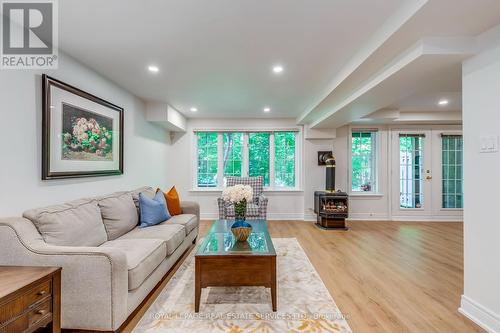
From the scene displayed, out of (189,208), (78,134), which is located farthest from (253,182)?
(78,134)

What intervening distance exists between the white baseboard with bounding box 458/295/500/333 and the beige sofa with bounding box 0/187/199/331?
2.67 metres

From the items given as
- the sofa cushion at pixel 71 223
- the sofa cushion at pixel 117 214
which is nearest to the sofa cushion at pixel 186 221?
the sofa cushion at pixel 117 214

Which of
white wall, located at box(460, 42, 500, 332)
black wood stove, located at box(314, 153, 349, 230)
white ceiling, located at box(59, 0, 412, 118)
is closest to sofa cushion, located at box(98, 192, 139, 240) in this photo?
white ceiling, located at box(59, 0, 412, 118)

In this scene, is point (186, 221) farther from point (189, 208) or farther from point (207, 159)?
point (207, 159)

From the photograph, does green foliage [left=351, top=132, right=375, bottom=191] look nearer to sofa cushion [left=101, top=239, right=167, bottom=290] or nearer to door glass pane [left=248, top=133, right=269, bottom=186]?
door glass pane [left=248, top=133, right=269, bottom=186]

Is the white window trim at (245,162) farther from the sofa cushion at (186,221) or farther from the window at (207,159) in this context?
the sofa cushion at (186,221)

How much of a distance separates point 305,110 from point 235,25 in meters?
2.95

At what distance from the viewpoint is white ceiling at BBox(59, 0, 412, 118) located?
1.66 m

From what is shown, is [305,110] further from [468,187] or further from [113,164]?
[113,164]

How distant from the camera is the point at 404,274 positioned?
107 inches

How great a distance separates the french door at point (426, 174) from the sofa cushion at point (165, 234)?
4899mm

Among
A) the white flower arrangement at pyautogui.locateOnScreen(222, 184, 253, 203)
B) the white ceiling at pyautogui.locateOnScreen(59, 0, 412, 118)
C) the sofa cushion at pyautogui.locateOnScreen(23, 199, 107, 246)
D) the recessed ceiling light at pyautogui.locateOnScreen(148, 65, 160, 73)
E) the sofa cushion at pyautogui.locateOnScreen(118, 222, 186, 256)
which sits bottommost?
the sofa cushion at pyautogui.locateOnScreen(118, 222, 186, 256)

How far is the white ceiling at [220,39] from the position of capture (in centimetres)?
166

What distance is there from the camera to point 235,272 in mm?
2002
